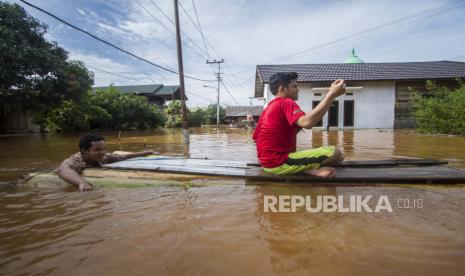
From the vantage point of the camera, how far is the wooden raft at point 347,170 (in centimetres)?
281

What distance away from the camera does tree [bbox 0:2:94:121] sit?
12.3 metres

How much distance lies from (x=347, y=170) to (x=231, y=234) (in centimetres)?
182

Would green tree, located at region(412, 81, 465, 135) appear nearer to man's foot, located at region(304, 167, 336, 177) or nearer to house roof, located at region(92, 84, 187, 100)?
man's foot, located at region(304, 167, 336, 177)

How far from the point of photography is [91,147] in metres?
3.57

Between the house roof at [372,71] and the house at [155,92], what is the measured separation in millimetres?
21566

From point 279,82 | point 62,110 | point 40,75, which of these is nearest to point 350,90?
point 279,82

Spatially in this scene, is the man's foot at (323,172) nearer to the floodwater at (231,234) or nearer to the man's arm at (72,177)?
the floodwater at (231,234)

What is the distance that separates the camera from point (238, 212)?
2326mm

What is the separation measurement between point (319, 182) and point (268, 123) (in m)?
0.80

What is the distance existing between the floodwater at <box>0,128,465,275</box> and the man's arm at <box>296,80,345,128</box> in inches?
28.3

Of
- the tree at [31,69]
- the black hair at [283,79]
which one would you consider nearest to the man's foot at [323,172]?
the black hair at [283,79]

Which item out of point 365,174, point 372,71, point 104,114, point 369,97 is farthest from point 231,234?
point 104,114

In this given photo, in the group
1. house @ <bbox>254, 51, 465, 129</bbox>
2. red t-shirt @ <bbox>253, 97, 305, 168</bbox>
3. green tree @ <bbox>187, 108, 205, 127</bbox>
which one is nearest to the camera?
red t-shirt @ <bbox>253, 97, 305, 168</bbox>

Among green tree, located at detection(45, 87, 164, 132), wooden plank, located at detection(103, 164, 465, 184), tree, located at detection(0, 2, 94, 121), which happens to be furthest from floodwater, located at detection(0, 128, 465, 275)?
green tree, located at detection(45, 87, 164, 132)
